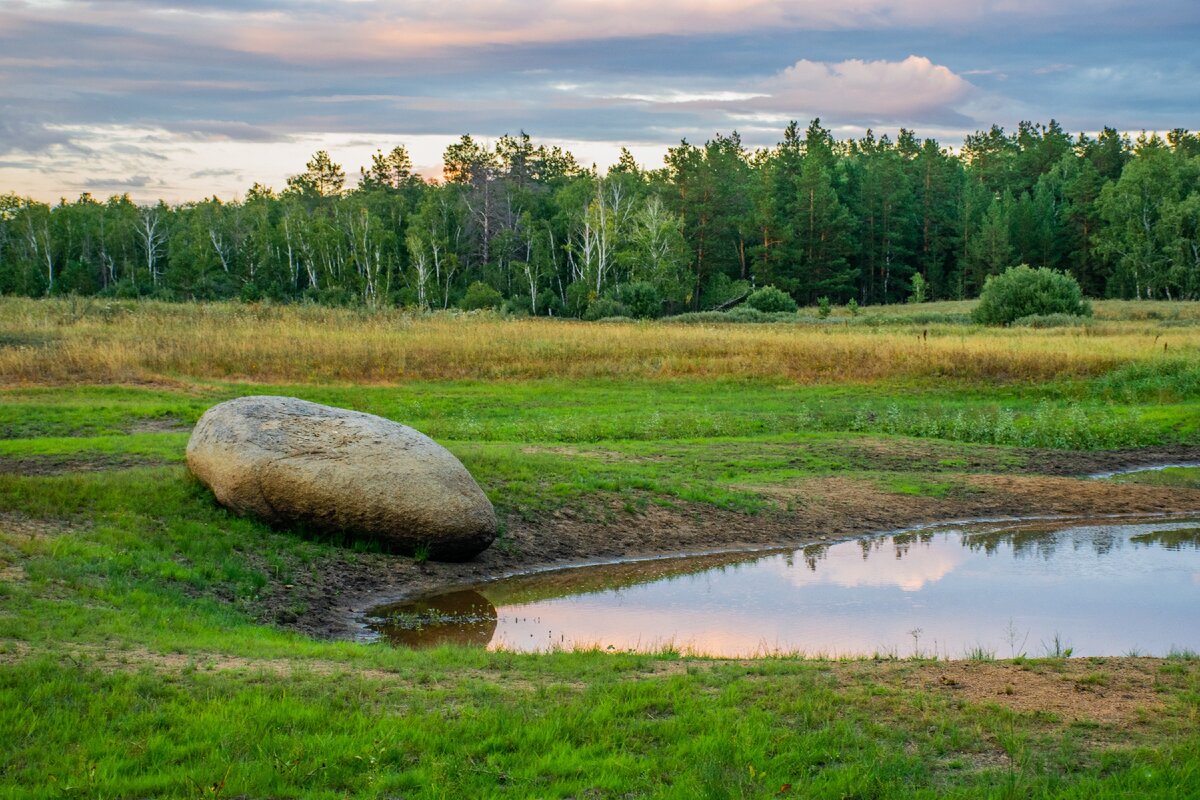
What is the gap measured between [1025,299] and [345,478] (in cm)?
5348

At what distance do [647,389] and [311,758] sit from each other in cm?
2814

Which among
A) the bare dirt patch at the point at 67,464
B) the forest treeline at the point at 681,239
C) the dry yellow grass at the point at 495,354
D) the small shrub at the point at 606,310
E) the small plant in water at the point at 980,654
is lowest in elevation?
the small plant in water at the point at 980,654

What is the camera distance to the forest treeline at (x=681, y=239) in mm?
94750

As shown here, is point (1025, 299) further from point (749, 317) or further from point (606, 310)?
point (606, 310)

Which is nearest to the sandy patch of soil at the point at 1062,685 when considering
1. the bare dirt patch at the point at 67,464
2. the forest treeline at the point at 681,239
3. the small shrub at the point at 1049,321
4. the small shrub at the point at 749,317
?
the bare dirt patch at the point at 67,464

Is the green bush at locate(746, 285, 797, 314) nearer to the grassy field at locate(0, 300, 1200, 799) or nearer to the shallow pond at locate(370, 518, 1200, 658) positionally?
the grassy field at locate(0, 300, 1200, 799)

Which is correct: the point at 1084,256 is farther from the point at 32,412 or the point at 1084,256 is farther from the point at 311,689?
the point at 311,689

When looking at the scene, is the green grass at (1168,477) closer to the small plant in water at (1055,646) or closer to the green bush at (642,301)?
the small plant in water at (1055,646)

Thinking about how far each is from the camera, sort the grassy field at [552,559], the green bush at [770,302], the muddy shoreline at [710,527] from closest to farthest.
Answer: the grassy field at [552,559] < the muddy shoreline at [710,527] < the green bush at [770,302]

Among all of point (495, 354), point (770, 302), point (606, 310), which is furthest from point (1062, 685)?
point (770, 302)

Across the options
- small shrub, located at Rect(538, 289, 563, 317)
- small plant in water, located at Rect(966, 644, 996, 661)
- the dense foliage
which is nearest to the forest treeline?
small shrub, located at Rect(538, 289, 563, 317)

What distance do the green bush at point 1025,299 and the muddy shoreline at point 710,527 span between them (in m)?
38.1

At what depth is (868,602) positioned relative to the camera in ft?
47.0

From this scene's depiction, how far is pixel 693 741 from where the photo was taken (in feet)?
23.5
